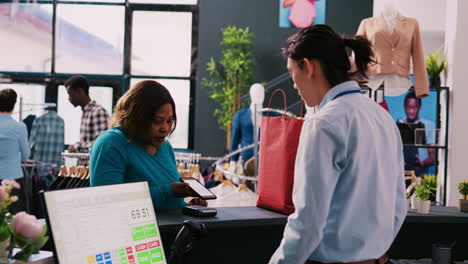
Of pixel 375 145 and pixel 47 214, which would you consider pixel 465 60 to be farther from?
pixel 47 214

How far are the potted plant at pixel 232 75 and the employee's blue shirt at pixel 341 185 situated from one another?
6.02 m

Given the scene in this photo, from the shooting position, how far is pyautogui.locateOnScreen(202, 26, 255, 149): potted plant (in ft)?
24.8

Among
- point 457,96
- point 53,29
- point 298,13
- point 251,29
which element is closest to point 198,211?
point 457,96

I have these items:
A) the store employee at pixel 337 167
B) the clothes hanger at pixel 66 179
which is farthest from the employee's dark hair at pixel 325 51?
the clothes hanger at pixel 66 179

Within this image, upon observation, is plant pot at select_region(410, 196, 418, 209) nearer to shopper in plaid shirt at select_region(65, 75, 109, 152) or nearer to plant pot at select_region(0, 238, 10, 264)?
plant pot at select_region(0, 238, 10, 264)

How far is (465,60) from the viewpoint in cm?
502

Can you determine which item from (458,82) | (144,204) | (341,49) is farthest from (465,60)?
(144,204)

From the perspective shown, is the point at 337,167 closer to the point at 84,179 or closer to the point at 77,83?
the point at 84,179

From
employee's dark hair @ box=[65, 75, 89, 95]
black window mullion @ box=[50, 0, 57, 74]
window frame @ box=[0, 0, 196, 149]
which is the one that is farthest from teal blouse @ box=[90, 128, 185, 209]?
black window mullion @ box=[50, 0, 57, 74]

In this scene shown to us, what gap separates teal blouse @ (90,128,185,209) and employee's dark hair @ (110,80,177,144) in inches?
1.4

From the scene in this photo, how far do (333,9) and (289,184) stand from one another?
6646 mm

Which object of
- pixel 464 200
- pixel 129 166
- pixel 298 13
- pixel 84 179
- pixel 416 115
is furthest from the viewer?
pixel 298 13

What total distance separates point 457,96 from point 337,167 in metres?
4.03

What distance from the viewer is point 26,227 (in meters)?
1.22
